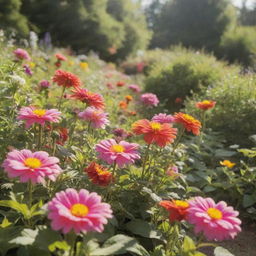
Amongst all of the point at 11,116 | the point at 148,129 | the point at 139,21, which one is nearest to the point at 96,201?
the point at 148,129

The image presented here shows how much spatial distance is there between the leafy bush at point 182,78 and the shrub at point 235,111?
204 cm

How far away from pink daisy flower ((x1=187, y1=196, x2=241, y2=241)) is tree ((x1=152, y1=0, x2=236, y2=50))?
19.4 metres

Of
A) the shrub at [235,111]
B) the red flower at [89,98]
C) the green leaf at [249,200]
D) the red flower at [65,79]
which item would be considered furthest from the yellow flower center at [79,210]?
the shrub at [235,111]

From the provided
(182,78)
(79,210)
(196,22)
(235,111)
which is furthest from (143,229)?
(196,22)

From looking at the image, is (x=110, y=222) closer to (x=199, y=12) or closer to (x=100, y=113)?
(x=100, y=113)

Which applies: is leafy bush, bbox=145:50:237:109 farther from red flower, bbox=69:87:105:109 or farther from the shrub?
red flower, bbox=69:87:105:109

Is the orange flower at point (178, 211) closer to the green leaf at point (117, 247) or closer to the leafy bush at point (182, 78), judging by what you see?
the green leaf at point (117, 247)

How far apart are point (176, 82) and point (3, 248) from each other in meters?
6.20

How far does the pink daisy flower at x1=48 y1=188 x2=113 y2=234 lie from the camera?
115 cm

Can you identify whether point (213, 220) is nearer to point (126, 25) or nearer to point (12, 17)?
point (12, 17)

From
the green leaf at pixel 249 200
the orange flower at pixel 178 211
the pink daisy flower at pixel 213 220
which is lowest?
the green leaf at pixel 249 200

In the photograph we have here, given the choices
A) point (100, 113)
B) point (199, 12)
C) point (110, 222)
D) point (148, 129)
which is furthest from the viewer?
point (199, 12)

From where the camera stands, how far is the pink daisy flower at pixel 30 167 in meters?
1.36

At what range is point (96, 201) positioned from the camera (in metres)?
1.29
